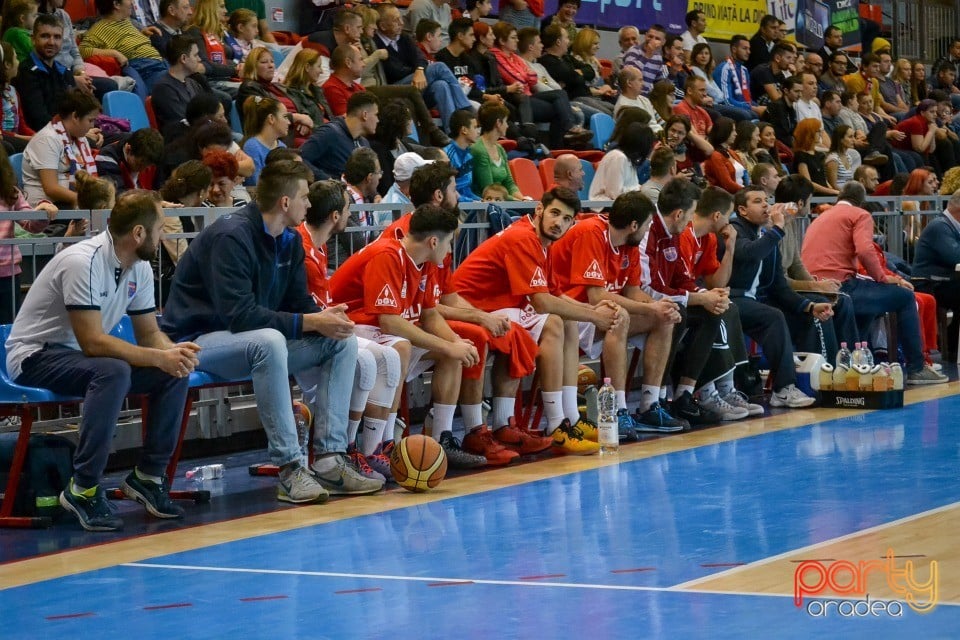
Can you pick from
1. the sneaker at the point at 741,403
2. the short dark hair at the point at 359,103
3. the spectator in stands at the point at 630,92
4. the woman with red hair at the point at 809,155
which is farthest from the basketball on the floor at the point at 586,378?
the woman with red hair at the point at 809,155

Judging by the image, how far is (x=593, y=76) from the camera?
16.0 metres

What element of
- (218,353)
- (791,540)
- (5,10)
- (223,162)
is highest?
(5,10)

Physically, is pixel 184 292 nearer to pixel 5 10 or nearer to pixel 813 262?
pixel 5 10

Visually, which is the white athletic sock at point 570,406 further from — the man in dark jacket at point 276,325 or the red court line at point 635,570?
the red court line at point 635,570

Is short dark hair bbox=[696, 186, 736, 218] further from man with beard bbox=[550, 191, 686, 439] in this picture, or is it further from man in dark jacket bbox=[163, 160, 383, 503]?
man in dark jacket bbox=[163, 160, 383, 503]

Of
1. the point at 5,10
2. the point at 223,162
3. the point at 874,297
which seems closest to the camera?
the point at 223,162

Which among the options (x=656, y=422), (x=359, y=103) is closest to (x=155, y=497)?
(x=656, y=422)

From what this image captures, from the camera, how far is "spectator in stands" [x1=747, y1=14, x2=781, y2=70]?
19.0 m

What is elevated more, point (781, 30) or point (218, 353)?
point (781, 30)

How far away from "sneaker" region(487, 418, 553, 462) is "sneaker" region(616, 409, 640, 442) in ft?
2.13

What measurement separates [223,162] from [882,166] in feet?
36.4

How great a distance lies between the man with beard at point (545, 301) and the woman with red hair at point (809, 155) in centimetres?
751

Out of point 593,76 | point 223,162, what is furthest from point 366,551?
point 593,76

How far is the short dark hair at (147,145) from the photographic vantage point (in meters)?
8.90
